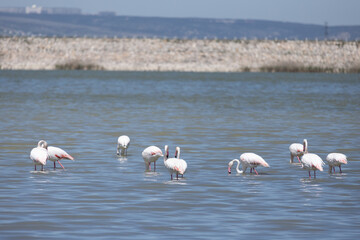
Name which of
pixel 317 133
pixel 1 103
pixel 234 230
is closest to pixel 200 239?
pixel 234 230

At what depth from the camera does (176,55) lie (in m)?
152

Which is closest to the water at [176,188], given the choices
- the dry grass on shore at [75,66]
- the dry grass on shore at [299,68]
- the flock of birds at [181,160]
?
the flock of birds at [181,160]

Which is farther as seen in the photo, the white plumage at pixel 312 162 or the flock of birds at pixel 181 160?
the white plumage at pixel 312 162

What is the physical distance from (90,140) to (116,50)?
429 ft

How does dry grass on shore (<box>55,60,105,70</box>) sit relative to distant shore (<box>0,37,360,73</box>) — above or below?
below

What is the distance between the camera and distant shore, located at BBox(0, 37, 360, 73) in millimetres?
145125

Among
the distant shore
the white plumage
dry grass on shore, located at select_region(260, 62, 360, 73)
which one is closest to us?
the white plumage

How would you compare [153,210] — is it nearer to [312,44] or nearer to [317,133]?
[317,133]

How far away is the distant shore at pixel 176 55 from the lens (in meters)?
145

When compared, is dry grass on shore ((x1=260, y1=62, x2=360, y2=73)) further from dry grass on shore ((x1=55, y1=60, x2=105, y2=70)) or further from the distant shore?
dry grass on shore ((x1=55, y1=60, x2=105, y2=70))

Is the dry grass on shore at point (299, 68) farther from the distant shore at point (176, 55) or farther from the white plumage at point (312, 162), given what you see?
the white plumage at point (312, 162)

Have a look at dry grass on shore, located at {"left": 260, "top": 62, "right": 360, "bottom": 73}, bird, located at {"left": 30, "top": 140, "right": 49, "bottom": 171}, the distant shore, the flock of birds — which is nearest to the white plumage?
the flock of birds

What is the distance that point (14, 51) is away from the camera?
150 m

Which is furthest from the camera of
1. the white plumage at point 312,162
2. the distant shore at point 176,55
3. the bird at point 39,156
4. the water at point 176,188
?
the distant shore at point 176,55
